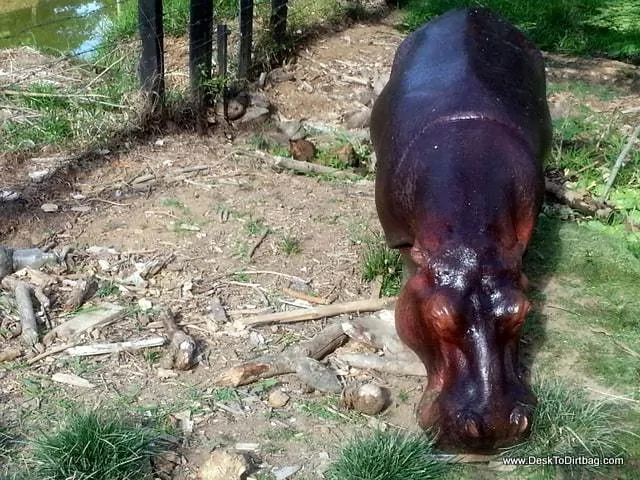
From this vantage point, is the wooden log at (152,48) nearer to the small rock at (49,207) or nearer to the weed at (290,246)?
the small rock at (49,207)

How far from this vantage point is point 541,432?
3408mm

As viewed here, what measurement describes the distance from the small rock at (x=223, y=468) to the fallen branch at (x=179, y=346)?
2.49 feet

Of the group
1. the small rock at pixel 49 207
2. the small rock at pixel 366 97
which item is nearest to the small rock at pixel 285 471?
the small rock at pixel 49 207

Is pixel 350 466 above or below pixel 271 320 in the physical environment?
above

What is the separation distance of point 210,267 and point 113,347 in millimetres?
912

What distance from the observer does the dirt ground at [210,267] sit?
362 centimetres

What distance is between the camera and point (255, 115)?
6793 millimetres

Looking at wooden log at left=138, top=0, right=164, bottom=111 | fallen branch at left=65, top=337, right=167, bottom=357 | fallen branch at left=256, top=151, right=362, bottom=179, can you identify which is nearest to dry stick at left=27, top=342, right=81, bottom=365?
fallen branch at left=65, top=337, right=167, bottom=357

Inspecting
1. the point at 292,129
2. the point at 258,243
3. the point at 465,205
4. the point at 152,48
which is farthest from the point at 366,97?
the point at 465,205

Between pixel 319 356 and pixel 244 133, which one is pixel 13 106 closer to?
pixel 244 133

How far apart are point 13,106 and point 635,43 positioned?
6273mm

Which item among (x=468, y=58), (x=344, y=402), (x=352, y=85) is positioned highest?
(x=468, y=58)

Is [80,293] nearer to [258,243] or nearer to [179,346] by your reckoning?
[179,346]

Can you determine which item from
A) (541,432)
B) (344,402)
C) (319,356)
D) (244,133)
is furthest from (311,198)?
(541,432)
